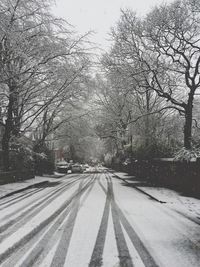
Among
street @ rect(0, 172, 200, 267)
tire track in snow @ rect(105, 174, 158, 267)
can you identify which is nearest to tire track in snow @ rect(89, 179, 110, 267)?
street @ rect(0, 172, 200, 267)

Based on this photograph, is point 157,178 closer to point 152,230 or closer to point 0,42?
point 0,42

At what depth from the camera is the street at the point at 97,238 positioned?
5.27 meters

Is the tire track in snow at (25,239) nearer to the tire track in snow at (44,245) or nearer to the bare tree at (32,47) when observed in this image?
the tire track in snow at (44,245)

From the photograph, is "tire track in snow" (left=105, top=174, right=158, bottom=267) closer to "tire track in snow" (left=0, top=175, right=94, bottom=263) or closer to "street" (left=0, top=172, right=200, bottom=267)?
"street" (left=0, top=172, right=200, bottom=267)

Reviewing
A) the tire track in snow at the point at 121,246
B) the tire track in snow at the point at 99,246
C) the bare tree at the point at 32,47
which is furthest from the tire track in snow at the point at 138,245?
the bare tree at the point at 32,47

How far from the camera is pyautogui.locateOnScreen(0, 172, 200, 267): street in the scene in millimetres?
5273

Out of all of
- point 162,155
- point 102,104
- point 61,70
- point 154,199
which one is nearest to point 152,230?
point 154,199

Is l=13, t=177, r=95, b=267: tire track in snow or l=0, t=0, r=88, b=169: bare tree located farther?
l=0, t=0, r=88, b=169: bare tree

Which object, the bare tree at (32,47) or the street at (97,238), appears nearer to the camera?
the street at (97,238)

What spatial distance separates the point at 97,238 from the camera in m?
6.72

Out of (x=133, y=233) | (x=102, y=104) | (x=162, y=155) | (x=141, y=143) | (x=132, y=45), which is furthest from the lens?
(x=102, y=104)

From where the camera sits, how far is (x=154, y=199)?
46.6ft

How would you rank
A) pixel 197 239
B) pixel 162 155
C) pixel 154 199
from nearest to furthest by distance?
pixel 197 239 < pixel 154 199 < pixel 162 155

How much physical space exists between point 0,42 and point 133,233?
13.1 metres
